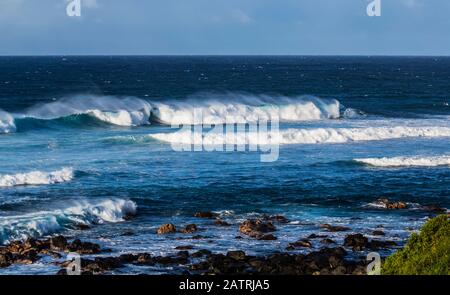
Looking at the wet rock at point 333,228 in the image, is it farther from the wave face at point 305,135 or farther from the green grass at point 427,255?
the wave face at point 305,135

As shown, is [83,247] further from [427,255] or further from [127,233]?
[427,255]

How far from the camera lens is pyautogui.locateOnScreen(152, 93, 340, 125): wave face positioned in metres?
63.2

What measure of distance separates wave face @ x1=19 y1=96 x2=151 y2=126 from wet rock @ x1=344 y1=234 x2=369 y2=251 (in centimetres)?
3496

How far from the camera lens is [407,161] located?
1622 inches

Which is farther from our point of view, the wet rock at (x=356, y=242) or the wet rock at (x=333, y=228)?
the wet rock at (x=333, y=228)

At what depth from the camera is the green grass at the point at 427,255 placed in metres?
16.1

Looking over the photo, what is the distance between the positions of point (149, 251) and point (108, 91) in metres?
69.1

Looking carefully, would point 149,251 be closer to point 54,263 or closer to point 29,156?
point 54,263

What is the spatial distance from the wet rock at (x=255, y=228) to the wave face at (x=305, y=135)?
→ 20195mm

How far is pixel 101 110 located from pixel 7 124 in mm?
9091

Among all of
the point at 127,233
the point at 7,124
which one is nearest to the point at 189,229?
the point at 127,233

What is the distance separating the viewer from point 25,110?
66.8 m

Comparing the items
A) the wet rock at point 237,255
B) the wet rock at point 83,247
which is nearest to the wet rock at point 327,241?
the wet rock at point 237,255

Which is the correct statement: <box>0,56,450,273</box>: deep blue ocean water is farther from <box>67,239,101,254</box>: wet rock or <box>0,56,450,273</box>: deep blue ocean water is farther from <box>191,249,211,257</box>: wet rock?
<box>191,249,211,257</box>: wet rock
